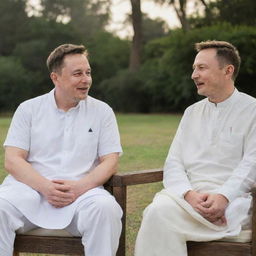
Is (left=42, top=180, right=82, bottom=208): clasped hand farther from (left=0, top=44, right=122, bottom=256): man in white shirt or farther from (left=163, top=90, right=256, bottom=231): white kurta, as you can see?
(left=163, top=90, right=256, bottom=231): white kurta

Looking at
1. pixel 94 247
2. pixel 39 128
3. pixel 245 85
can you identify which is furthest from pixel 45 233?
pixel 245 85

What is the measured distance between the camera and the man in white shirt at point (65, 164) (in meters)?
3.54

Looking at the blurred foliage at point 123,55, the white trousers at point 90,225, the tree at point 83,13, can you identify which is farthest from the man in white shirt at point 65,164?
the tree at point 83,13

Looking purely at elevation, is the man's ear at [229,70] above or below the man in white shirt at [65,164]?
above

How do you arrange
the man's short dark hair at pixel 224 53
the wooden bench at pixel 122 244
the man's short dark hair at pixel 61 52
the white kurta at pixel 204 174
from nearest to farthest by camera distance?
the wooden bench at pixel 122 244 → the white kurta at pixel 204 174 → the man's short dark hair at pixel 224 53 → the man's short dark hair at pixel 61 52

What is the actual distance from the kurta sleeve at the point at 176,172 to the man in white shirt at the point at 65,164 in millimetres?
368

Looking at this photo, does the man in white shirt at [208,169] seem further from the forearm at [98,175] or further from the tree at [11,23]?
the tree at [11,23]

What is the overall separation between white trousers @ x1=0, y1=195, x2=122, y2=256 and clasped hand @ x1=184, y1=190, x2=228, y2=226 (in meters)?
0.49

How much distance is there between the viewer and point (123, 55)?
38.6 m

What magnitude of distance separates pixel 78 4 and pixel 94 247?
146 ft

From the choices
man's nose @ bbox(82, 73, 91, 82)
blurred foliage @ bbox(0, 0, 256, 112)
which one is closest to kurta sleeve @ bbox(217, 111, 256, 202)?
man's nose @ bbox(82, 73, 91, 82)

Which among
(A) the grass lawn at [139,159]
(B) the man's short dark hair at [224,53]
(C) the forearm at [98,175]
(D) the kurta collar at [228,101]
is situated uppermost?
(B) the man's short dark hair at [224,53]

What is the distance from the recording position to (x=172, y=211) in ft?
11.5

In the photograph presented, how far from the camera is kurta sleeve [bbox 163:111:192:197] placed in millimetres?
3719
